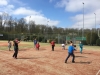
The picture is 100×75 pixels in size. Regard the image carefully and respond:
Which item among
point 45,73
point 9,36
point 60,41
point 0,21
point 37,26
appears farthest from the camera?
point 37,26

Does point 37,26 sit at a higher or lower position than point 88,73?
higher

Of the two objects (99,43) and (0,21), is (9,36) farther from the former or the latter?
(99,43)

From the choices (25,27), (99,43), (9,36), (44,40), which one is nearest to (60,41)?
(44,40)

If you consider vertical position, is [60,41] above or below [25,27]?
below

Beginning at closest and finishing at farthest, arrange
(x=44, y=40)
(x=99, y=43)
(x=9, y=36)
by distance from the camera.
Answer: (x=99, y=43) → (x=44, y=40) → (x=9, y=36)

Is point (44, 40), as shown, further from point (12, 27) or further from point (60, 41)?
point (12, 27)

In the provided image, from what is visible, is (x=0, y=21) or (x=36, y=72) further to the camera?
(x=0, y=21)

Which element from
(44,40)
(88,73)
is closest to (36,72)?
(88,73)

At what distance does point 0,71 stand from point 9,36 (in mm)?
61432

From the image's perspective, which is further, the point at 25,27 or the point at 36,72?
the point at 25,27

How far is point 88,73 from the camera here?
35.6 ft

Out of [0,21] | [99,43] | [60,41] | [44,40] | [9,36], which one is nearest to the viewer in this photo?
[99,43]

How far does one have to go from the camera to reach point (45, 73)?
10500 mm

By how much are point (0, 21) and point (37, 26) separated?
22652 millimetres
